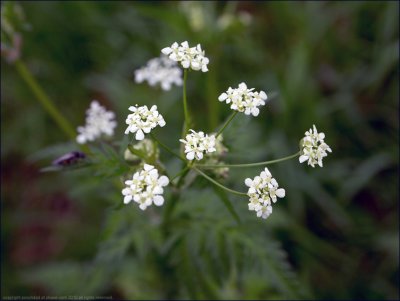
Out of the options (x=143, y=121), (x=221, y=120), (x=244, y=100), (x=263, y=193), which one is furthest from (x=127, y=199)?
(x=221, y=120)

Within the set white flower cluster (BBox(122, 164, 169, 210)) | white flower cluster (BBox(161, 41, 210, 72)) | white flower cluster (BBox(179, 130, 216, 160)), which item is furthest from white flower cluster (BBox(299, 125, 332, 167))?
white flower cluster (BBox(122, 164, 169, 210))

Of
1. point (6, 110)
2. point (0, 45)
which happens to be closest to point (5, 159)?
point (6, 110)

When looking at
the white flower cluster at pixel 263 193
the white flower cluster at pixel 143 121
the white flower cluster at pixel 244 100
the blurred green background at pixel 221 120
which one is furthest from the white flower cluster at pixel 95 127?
the white flower cluster at pixel 263 193

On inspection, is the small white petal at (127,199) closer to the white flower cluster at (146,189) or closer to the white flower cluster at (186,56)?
the white flower cluster at (146,189)

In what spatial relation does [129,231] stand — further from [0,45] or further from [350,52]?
[350,52]

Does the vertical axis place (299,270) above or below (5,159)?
below

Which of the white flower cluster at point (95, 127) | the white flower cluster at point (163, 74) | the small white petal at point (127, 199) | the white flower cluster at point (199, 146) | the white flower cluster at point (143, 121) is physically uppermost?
the white flower cluster at point (163, 74)

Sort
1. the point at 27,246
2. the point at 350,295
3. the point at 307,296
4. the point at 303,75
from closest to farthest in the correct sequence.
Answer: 1. the point at 307,296
2. the point at 350,295
3. the point at 303,75
4. the point at 27,246
